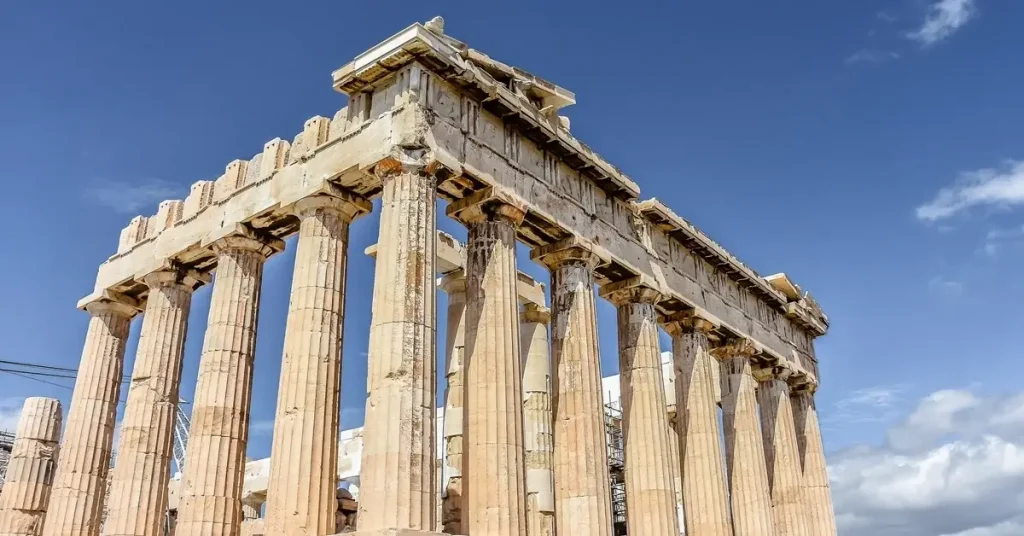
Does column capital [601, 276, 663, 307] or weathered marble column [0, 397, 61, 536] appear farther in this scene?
weathered marble column [0, 397, 61, 536]

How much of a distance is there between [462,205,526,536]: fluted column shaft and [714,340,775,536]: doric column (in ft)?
38.9

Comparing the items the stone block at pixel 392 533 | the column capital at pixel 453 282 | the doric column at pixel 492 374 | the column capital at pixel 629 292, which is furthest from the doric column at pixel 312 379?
the column capital at pixel 629 292

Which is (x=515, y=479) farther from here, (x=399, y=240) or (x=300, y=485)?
(x=399, y=240)

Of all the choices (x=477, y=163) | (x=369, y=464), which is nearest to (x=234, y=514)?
(x=369, y=464)

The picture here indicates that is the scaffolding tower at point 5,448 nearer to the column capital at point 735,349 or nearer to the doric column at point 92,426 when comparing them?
the doric column at point 92,426

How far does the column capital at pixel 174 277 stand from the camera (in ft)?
81.7

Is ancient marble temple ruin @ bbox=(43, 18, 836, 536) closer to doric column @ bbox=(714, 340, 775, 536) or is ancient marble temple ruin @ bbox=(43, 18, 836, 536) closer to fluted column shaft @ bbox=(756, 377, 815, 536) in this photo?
doric column @ bbox=(714, 340, 775, 536)

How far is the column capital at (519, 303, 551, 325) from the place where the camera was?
95.6 feet

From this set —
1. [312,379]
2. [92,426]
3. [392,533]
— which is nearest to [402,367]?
[312,379]

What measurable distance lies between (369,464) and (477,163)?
7.47m

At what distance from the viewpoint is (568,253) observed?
A: 927 inches

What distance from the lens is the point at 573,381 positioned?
2275 cm

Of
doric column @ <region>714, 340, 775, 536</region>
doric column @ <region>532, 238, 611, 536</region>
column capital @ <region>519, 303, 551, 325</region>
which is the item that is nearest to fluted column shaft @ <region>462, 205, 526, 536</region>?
doric column @ <region>532, 238, 611, 536</region>

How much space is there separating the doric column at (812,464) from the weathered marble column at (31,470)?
2457 centimetres
